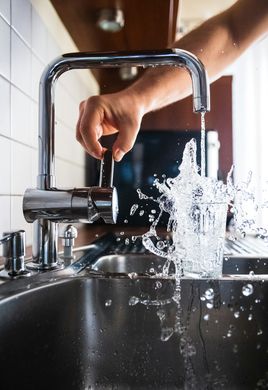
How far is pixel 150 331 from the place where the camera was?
2.10ft

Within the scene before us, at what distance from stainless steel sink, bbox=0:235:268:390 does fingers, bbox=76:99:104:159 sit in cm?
19

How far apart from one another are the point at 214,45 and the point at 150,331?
613 mm

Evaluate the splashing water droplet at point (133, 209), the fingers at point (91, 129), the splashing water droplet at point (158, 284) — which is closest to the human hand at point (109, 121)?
the fingers at point (91, 129)

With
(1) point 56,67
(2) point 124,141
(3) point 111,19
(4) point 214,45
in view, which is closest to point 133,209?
(3) point 111,19

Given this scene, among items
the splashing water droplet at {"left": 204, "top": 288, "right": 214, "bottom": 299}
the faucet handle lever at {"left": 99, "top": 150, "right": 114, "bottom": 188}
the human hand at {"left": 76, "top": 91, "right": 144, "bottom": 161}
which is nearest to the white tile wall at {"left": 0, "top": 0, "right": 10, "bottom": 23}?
the human hand at {"left": 76, "top": 91, "right": 144, "bottom": 161}

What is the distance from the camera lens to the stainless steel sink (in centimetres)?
61

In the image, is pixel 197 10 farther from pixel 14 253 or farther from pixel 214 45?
pixel 14 253

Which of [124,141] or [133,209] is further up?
[124,141]

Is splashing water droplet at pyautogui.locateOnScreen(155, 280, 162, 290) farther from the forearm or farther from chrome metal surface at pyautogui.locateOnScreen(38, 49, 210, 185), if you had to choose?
the forearm

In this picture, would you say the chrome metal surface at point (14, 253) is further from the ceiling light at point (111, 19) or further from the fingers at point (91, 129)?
the ceiling light at point (111, 19)

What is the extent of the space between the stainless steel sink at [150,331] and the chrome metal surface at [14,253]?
28mm

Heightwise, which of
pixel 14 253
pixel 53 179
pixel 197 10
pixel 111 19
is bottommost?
pixel 14 253

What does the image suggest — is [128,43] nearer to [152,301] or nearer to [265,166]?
[265,166]

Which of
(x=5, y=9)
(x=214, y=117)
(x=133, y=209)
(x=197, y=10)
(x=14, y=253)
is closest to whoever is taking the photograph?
(x=14, y=253)
